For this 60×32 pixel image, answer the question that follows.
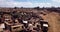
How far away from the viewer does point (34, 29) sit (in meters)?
13.2

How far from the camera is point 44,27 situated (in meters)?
13.8

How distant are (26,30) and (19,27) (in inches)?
33.4

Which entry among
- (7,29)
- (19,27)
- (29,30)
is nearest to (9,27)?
(7,29)

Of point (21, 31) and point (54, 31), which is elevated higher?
point (21, 31)

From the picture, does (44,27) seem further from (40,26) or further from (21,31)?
(21,31)

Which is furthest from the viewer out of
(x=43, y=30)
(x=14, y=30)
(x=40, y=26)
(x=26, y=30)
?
(x=40, y=26)

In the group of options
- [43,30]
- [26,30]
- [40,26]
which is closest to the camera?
[26,30]

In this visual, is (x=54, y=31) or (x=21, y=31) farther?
(x=54, y=31)

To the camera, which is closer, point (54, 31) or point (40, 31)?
point (40, 31)

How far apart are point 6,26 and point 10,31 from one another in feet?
3.32

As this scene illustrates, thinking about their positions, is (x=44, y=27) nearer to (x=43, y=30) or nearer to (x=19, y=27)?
(x=43, y=30)

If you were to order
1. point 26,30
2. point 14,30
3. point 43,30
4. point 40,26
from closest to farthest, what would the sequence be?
point 14,30
point 26,30
point 43,30
point 40,26

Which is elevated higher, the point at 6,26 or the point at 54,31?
the point at 6,26

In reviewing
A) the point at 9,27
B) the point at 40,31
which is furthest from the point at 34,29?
the point at 9,27
